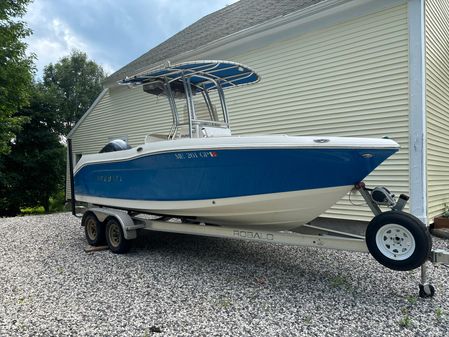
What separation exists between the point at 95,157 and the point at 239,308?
154 inches

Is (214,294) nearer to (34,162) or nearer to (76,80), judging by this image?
(34,162)

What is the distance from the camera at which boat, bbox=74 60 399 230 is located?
11.9ft

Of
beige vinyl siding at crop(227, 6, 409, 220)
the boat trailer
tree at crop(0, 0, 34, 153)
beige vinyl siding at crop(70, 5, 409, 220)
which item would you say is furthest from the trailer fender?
tree at crop(0, 0, 34, 153)

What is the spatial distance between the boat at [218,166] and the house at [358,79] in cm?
223

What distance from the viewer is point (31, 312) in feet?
11.0

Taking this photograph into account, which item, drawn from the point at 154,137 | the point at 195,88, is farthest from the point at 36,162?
the point at 195,88

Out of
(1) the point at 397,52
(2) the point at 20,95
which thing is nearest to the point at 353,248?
(1) the point at 397,52

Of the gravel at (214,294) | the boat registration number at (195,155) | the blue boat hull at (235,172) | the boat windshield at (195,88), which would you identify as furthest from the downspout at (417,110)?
the boat registration number at (195,155)

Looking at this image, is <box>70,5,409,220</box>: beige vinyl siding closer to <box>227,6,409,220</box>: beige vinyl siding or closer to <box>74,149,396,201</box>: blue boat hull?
<box>227,6,409,220</box>: beige vinyl siding

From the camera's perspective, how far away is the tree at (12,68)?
12641 mm

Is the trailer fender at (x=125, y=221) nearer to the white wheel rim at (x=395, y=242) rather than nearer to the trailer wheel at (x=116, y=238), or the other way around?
the trailer wheel at (x=116, y=238)

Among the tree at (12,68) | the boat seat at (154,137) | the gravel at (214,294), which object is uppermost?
the tree at (12,68)

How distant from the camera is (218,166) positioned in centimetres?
423

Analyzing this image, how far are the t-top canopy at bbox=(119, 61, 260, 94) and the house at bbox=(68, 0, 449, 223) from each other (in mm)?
2219
